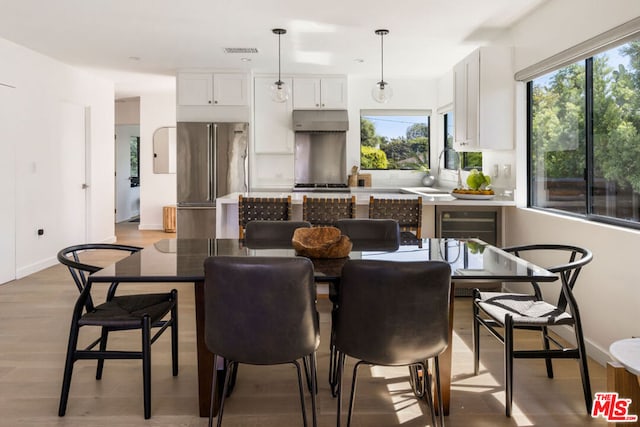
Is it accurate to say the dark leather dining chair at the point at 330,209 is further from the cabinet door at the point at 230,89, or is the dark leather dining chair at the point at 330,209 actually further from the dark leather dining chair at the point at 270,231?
the cabinet door at the point at 230,89

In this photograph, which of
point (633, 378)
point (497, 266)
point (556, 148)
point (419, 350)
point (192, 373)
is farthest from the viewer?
point (556, 148)

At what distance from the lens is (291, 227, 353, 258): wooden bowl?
252cm

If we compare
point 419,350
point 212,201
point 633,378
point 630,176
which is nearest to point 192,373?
point 419,350

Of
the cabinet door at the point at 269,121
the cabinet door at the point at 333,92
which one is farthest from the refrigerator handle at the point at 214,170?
the cabinet door at the point at 333,92

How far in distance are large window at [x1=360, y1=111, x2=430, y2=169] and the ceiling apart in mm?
930

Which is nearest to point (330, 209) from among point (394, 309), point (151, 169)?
point (394, 309)

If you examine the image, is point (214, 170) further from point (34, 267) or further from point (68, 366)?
point (68, 366)

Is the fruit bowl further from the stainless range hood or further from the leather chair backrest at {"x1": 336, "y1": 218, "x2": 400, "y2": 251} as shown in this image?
the stainless range hood

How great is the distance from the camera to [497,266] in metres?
2.36

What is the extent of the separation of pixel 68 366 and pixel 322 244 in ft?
4.21

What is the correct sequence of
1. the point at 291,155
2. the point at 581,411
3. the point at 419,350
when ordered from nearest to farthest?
the point at 419,350, the point at 581,411, the point at 291,155

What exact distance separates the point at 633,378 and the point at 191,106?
615cm

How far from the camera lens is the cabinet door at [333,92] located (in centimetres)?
714

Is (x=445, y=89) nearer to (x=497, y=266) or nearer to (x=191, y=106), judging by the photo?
(x=191, y=106)
